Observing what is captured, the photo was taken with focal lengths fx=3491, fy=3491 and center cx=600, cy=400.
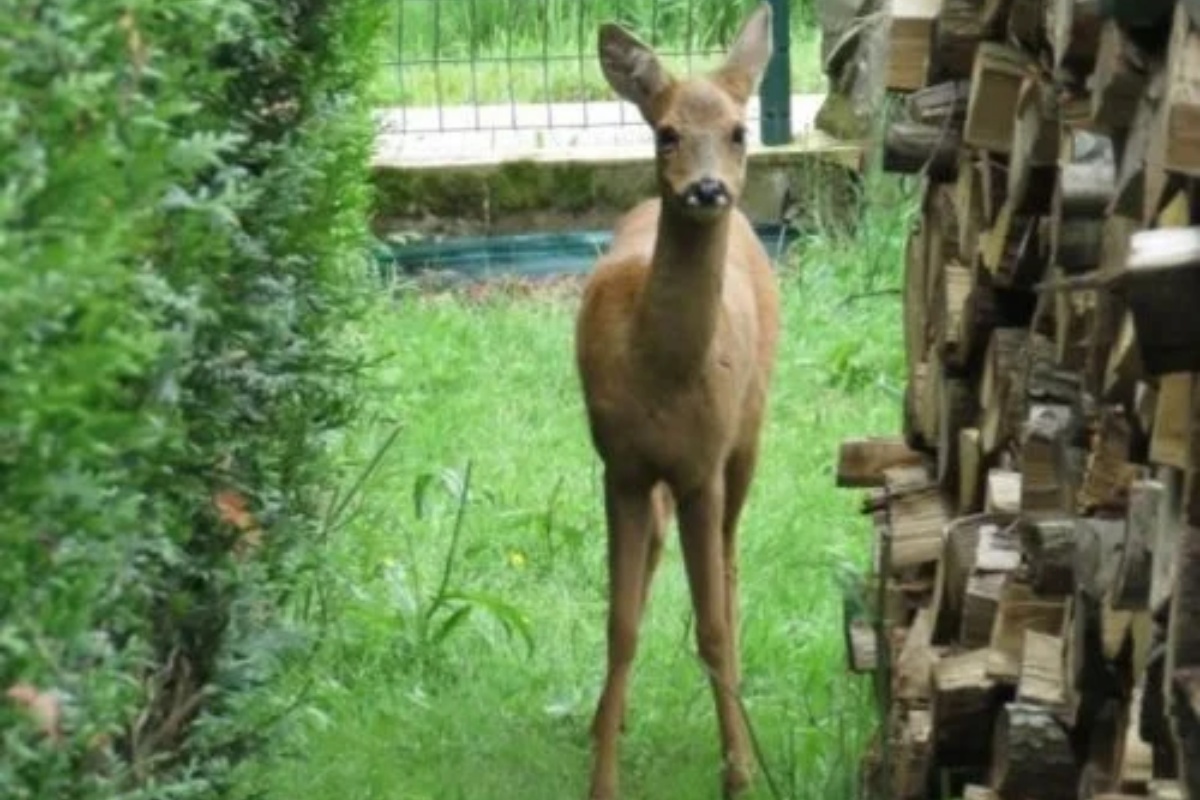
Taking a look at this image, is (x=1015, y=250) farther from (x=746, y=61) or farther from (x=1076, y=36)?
(x=746, y=61)

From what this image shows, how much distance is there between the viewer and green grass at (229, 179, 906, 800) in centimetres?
754

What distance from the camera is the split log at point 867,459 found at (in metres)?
7.71

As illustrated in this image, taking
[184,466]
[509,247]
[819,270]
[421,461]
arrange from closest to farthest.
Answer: [184,466] → [421,461] → [819,270] → [509,247]

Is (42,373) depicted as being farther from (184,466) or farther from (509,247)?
(509,247)

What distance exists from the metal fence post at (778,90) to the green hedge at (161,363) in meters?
5.39

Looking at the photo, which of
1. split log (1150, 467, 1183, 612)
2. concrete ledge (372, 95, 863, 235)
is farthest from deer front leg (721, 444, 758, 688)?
concrete ledge (372, 95, 863, 235)

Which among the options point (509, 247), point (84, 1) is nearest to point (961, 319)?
point (84, 1)

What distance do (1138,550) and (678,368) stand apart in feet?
8.51

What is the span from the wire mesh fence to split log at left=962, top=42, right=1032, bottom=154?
257 inches

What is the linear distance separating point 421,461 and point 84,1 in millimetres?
6171

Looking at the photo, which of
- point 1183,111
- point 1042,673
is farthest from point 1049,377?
point 1183,111

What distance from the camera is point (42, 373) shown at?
11.3 feet

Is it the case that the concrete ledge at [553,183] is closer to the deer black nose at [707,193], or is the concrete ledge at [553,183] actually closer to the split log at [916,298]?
the split log at [916,298]

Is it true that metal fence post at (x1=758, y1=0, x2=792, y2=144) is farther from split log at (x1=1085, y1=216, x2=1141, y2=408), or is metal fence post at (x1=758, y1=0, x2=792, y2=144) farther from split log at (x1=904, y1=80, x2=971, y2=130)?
split log at (x1=1085, y1=216, x2=1141, y2=408)
